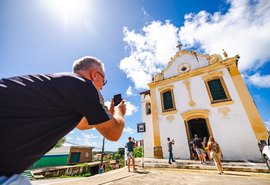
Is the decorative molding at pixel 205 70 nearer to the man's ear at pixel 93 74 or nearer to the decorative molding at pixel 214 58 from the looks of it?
the decorative molding at pixel 214 58

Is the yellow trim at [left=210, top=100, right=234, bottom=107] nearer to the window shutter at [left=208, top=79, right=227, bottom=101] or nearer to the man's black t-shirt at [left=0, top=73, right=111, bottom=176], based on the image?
the window shutter at [left=208, top=79, right=227, bottom=101]

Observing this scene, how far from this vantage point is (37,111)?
2.63 feet

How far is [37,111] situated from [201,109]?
11.1m

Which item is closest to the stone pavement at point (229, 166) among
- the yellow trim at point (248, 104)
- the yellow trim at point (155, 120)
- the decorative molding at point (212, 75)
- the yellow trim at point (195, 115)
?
the yellow trim at point (248, 104)

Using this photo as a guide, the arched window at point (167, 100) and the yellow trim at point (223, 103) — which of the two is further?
the arched window at point (167, 100)

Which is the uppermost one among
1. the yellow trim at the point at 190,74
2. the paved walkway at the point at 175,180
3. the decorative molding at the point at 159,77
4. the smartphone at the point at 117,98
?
the decorative molding at the point at 159,77


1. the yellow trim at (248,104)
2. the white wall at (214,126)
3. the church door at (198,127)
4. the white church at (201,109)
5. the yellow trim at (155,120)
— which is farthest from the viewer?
the yellow trim at (155,120)

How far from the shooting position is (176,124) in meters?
10.7

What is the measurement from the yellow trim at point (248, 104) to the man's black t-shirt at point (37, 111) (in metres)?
10.9

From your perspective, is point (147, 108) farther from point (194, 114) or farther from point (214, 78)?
point (214, 78)

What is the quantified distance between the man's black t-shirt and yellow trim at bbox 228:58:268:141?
10915 mm

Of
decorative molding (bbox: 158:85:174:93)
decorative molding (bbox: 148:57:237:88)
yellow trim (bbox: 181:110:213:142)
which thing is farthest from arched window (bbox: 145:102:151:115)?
yellow trim (bbox: 181:110:213:142)

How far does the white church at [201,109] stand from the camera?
854 cm

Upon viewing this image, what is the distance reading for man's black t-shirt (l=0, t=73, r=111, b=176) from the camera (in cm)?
71
